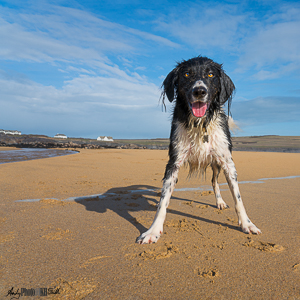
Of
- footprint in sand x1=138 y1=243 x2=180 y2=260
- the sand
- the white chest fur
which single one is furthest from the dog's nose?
footprint in sand x1=138 y1=243 x2=180 y2=260

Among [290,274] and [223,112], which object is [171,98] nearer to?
[223,112]

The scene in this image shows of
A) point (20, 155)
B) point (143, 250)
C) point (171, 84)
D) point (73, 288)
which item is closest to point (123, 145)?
point (20, 155)

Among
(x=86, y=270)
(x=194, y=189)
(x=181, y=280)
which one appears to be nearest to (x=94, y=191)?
(x=194, y=189)

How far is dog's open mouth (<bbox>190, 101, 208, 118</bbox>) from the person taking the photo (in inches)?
117

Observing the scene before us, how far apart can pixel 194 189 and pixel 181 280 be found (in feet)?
12.1

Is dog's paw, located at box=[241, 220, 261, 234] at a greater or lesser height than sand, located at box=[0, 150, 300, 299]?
greater

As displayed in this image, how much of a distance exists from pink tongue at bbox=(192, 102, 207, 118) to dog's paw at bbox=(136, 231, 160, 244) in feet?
5.26

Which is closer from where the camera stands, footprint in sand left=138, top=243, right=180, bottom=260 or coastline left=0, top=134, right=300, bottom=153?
footprint in sand left=138, top=243, right=180, bottom=260

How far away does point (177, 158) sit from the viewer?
3.18m

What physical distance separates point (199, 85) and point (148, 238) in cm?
197

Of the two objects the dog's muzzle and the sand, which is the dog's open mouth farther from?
the sand

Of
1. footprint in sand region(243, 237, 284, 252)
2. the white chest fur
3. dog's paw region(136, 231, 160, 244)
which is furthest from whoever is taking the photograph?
the white chest fur

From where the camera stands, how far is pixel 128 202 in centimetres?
412

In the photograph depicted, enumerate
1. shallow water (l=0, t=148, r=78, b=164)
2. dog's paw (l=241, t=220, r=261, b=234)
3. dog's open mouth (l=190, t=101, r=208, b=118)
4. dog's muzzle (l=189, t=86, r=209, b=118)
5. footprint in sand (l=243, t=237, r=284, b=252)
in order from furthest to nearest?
shallow water (l=0, t=148, r=78, b=164)
dog's open mouth (l=190, t=101, r=208, b=118)
dog's muzzle (l=189, t=86, r=209, b=118)
dog's paw (l=241, t=220, r=261, b=234)
footprint in sand (l=243, t=237, r=284, b=252)
